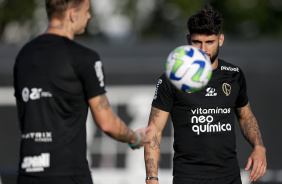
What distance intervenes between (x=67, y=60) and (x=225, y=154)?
200 cm

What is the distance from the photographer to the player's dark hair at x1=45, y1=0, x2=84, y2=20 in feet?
13.0

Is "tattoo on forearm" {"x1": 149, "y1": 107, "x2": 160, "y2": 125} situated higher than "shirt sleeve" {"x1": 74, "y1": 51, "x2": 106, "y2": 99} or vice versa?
"shirt sleeve" {"x1": 74, "y1": 51, "x2": 106, "y2": 99}

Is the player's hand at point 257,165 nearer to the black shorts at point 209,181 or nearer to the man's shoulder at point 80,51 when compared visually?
the black shorts at point 209,181

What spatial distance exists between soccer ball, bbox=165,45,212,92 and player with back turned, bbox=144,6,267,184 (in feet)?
1.29

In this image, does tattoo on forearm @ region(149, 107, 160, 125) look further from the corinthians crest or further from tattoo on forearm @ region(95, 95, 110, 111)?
tattoo on forearm @ region(95, 95, 110, 111)

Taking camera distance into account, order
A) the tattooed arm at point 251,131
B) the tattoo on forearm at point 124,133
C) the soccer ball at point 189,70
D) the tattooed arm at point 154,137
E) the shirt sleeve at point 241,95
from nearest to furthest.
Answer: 1. the tattoo on forearm at point 124,133
2. the soccer ball at point 189,70
3. the tattooed arm at point 154,137
4. the tattooed arm at point 251,131
5. the shirt sleeve at point 241,95

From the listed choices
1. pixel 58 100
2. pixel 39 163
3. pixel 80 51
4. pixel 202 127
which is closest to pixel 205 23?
pixel 202 127

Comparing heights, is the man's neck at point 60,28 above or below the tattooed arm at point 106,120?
above

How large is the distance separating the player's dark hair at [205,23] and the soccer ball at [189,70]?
1.60 feet

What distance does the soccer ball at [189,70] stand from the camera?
4.78 metres

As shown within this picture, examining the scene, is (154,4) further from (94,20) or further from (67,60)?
(67,60)

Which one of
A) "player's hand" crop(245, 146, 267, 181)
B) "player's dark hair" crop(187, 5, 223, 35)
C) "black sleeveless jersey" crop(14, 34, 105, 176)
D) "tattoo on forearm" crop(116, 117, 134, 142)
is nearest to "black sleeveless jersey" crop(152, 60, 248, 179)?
"player's hand" crop(245, 146, 267, 181)

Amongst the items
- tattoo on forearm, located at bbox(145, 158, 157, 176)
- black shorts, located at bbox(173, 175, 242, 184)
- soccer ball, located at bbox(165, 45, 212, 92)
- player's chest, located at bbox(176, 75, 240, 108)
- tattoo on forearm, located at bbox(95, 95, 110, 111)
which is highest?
soccer ball, located at bbox(165, 45, 212, 92)

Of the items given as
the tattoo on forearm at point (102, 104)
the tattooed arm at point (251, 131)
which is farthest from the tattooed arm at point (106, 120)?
the tattooed arm at point (251, 131)
